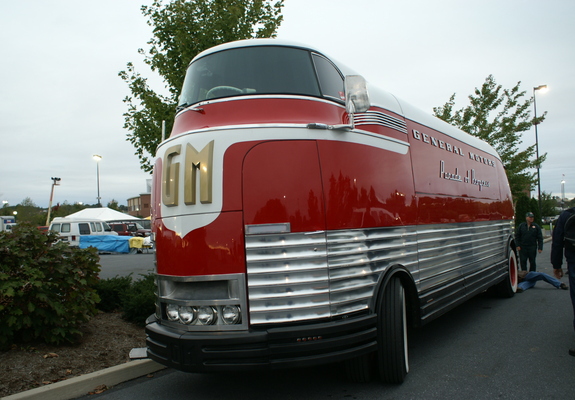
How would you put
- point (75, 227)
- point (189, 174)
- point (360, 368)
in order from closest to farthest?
point (189, 174), point (360, 368), point (75, 227)

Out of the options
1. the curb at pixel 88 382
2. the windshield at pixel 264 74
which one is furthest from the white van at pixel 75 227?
the windshield at pixel 264 74

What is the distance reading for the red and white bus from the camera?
11.9 feet

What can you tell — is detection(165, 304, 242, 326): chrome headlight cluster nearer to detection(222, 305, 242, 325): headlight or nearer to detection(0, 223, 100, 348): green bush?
detection(222, 305, 242, 325): headlight

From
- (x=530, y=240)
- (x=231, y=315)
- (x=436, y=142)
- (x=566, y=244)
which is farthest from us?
(x=530, y=240)

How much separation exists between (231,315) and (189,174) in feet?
4.07

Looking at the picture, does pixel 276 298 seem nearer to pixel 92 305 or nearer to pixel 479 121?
pixel 92 305

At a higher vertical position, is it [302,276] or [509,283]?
[302,276]

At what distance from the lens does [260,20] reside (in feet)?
30.2

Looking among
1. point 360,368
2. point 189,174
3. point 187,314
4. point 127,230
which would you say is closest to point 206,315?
point 187,314

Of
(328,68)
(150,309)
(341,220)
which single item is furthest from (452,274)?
(150,309)

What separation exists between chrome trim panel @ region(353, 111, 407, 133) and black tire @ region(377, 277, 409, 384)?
1.62 meters

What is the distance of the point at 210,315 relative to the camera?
3668mm

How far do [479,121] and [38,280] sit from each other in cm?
1991

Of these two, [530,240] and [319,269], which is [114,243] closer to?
[530,240]
